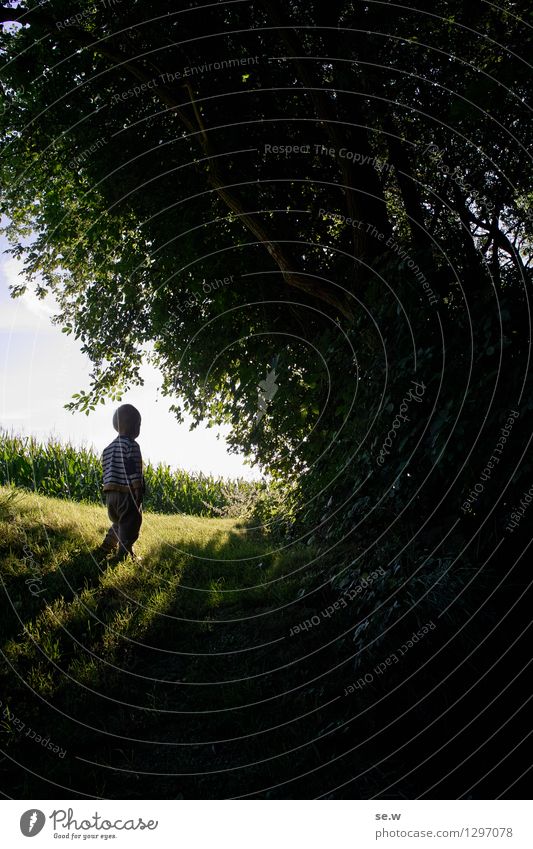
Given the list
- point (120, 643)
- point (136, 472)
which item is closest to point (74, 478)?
point (136, 472)

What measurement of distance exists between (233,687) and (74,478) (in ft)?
32.5

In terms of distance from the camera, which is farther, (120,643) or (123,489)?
(123,489)

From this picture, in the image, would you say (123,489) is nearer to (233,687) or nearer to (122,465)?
(122,465)

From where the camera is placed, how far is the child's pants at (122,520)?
26.9ft

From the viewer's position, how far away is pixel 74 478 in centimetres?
1420

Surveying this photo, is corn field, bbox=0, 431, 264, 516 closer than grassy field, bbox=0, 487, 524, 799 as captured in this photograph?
No

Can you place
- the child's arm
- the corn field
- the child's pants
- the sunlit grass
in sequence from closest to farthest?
1. the sunlit grass
2. the child's pants
3. the child's arm
4. the corn field

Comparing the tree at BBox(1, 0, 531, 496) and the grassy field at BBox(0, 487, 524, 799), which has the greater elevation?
the tree at BBox(1, 0, 531, 496)

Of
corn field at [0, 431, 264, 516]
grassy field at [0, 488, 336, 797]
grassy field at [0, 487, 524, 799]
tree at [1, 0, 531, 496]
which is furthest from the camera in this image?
corn field at [0, 431, 264, 516]

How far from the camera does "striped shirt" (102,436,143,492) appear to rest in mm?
8258

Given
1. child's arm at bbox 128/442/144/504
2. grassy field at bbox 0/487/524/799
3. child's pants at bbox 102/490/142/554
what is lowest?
grassy field at bbox 0/487/524/799

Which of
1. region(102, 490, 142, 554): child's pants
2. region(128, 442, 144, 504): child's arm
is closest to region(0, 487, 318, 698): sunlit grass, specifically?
region(102, 490, 142, 554): child's pants

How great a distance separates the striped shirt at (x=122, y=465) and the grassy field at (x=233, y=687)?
1.38m

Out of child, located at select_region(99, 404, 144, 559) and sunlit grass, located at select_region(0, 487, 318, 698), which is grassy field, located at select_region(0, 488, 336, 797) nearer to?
sunlit grass, located at select_region(0, 487, 318, 698)
